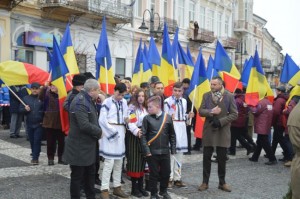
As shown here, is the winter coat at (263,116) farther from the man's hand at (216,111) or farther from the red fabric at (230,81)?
the man's hand at (216,111)

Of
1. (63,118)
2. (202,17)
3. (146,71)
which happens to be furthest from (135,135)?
(202,17)

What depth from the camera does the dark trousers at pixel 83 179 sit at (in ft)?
19.4

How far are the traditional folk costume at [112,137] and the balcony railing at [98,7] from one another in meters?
14.3

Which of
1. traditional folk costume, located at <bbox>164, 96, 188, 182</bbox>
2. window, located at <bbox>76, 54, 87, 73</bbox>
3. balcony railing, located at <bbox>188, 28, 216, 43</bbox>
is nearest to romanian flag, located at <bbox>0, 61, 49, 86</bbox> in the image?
traditional folk costume, located at <bbox>164, 96, 188, 182</bbox>

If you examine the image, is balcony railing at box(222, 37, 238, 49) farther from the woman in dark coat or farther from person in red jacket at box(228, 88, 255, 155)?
the woman in dark coat

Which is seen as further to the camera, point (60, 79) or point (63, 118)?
point (60, 79)

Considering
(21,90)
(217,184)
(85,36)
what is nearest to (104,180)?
(217,184)

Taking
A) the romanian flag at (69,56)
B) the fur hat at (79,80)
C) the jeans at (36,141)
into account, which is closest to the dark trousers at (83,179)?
the fur hat at (79,80)

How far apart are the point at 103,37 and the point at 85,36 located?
47.4ft

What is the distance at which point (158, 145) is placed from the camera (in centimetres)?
643

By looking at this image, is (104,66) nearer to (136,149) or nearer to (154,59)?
(136,149)

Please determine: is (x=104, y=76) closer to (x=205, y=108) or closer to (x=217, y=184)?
(x=205, y=108)

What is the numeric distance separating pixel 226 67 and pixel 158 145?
464 cm

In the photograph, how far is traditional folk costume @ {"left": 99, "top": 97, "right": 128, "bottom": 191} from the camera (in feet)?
20.9
